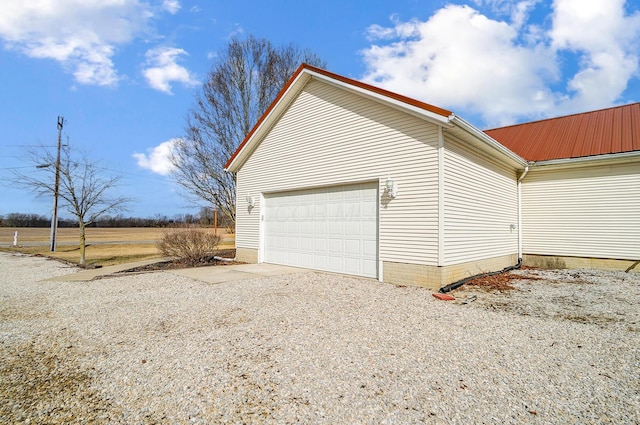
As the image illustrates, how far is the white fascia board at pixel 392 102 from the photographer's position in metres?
6.50

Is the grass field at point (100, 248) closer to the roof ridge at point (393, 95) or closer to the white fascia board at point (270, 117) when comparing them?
the white fascia board at point (270, 117)

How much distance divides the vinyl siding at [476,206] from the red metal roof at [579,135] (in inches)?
66.9

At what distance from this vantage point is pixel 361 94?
8031mm

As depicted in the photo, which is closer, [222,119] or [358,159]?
[358,159]

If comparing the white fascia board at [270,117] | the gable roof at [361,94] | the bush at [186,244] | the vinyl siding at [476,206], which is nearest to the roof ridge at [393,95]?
the gable roof at [361,94]

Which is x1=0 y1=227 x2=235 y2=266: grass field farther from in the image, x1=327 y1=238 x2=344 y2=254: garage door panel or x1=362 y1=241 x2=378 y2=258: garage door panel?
x1=362 y1=241 x2=378 y2=258: garage door panel

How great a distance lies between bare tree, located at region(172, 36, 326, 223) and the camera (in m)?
16.7

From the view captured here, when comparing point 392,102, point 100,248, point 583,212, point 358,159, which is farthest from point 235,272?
point 100,248

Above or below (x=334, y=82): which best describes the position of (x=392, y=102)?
below

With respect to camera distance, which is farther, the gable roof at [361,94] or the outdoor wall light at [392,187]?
the outdoor wall light at [392,187]

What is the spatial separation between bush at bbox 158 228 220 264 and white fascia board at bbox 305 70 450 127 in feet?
22.5

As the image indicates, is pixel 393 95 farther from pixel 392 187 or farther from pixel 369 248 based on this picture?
pixel 369 248

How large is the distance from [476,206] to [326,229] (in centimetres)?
398

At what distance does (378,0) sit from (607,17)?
20.8 feet
